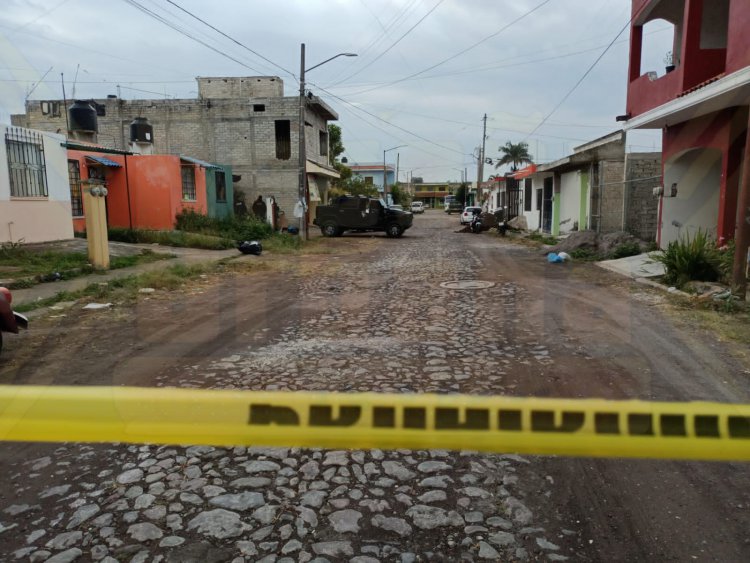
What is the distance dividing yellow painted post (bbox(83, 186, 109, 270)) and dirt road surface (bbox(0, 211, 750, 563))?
343 cm

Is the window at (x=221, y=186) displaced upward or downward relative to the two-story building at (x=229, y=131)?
downward

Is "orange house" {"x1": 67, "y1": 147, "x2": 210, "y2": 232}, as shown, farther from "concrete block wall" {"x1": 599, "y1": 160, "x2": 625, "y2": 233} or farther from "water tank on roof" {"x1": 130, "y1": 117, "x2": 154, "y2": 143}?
"concrete block wall" {"x1": 599, "y1": 160, "x2": 625, "y2": 233}

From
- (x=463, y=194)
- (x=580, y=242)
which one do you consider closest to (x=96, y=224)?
(x=580, y=242)

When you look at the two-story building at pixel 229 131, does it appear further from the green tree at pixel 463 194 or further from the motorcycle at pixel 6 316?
the green tree at pixel 463 194

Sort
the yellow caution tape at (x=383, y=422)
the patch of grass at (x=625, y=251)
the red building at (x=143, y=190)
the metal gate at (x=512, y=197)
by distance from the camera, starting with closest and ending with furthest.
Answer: the yellow caution tape at (x=383, y=422) → the patch of grass at (x=625, y=251) → the red building at (x=143, y=190) → the metal gate at (x=512, y=197)

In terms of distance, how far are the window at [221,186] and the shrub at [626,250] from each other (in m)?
17.3

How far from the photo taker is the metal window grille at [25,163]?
12.8 m

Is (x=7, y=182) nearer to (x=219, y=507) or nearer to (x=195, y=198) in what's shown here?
(x=195, y=198)

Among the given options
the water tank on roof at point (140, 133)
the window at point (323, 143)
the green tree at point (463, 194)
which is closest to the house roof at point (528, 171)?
the window at point (323, 143)

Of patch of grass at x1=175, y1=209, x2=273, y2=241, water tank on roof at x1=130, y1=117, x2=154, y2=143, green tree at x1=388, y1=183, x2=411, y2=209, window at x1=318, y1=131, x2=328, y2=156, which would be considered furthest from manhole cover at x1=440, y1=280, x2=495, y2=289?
green tree at x1=388, y1=183, x2=411, y2=209

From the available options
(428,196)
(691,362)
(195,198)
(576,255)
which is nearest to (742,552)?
(691,362)

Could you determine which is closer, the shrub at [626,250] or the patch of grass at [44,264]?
the patch of grass at [44,264]

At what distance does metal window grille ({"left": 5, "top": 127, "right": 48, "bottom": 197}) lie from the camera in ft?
42.0

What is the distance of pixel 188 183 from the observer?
2189 centimetres
